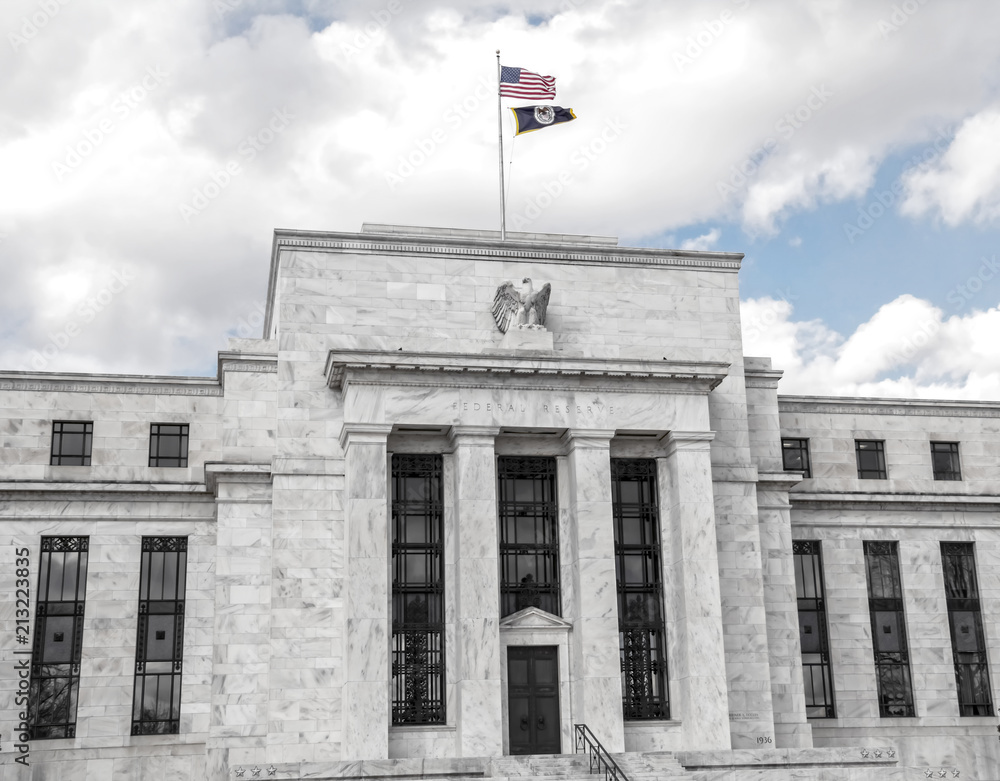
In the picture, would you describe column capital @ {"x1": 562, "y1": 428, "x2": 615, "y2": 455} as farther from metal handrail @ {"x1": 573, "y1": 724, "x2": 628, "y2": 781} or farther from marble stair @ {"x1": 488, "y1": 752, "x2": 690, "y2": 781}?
marble stair @ {"x1": 488, "y1": 752, "x2": 690, "y2": 781}

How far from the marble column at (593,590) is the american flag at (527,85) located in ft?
36.4

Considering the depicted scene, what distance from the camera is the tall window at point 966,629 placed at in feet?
124

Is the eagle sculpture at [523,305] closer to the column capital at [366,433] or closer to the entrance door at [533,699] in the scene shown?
the column capital at [366,433]

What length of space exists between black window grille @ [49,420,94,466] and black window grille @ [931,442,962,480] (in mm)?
27600

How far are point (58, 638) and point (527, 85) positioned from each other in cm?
2150

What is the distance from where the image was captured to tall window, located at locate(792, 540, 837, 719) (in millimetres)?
36531

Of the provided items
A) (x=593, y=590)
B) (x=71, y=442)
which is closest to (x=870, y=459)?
(x=593, y=590)

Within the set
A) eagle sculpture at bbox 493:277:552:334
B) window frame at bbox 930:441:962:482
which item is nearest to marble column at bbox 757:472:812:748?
window frame at bbox 930:441:962:482

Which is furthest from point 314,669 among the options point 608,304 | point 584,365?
point 608,304

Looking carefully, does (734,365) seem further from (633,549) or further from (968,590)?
(968,590)

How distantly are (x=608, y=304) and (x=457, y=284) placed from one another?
4633 mm

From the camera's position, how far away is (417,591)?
3206 cm

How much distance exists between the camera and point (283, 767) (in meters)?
27.6

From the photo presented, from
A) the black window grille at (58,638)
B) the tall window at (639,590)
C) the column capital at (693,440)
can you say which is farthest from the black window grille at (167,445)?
the column capital at (693,440)
